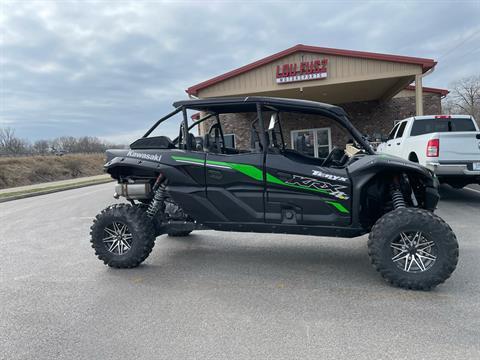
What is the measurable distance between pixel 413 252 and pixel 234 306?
189 centimetres

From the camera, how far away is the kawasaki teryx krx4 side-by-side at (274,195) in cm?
361

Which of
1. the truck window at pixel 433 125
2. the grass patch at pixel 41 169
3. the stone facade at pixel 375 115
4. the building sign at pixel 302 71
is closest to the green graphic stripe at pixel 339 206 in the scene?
the truck window at pixel 433 125

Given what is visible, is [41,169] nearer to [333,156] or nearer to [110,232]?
[110,232]

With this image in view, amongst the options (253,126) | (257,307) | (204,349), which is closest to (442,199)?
(253,126)

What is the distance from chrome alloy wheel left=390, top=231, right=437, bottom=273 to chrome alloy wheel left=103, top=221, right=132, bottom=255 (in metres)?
3.13

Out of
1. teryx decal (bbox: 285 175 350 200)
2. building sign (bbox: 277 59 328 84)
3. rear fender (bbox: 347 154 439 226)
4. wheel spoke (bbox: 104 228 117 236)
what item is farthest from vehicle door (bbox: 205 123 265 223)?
building sign (bbox: 277 59 328 84)

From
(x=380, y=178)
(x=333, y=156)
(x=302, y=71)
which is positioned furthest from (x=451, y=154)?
(x=302, y=71)

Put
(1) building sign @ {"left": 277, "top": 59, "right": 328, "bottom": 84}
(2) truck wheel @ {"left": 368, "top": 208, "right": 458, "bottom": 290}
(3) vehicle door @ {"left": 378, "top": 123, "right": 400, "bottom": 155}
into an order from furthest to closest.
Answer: (1) building sign @ {"left": 277, "top": 59, "right": 328, "bottom": 84}
(3) vehicle door @ {"left": 378, "top": 123, "right": 400, "bottom": 155}
(2) truck wheel @ {"left": 368, "top": 208, "right": 458, "bottom": 290}

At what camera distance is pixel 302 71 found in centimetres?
1423

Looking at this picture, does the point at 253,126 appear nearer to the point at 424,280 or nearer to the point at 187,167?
the point at 187,167

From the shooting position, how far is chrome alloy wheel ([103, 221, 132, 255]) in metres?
4.53

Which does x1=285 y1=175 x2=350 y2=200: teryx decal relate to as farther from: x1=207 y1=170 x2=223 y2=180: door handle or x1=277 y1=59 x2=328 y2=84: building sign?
x1=277 y1=59 x2=328 y2=84: building sign

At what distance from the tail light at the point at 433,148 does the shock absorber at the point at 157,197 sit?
588 centimetres

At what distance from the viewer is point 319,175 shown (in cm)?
390
